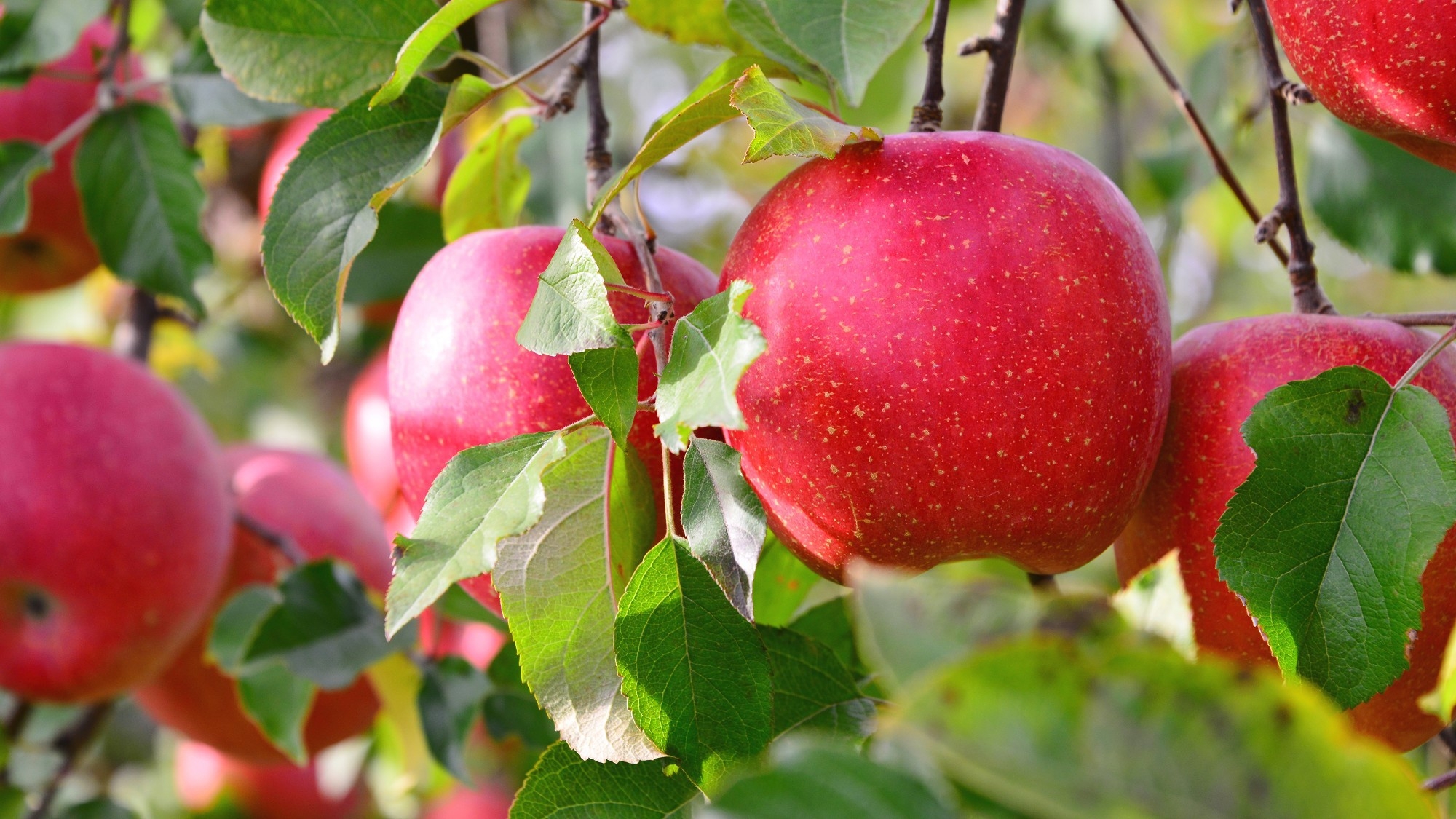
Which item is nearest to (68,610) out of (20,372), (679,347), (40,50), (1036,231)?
(20,372)

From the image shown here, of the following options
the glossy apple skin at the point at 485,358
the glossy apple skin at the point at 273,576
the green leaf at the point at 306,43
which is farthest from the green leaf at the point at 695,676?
the glossy apple skin at the point at 273,576

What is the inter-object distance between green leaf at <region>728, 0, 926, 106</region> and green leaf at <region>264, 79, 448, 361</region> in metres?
0.20

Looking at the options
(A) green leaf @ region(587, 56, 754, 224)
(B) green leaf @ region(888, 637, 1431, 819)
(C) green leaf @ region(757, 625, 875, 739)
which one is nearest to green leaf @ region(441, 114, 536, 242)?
(A) green leaf @ region(587, 56, 754, 224)

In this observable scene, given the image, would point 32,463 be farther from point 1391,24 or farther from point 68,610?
point 1391,24

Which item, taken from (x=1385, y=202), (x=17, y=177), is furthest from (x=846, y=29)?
(x=17, y=177)

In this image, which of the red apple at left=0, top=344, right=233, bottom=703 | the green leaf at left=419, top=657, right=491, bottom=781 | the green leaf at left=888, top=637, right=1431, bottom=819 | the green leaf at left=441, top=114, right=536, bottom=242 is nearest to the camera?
the green leaf at left=888, top=637, right=1431, bottom=819

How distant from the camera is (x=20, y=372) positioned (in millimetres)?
1084

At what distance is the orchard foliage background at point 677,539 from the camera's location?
27 cm

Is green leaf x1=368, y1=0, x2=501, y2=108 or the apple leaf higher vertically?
green leaf x1=368, y1=0, x2=501, y2=108

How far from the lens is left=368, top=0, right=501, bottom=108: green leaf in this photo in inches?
22.8

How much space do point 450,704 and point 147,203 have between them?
1.67 ft

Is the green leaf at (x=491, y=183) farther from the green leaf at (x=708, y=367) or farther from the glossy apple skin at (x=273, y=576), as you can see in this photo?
the glossy apple skin at (x=273, y=576)

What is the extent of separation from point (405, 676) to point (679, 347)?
0.69 metres

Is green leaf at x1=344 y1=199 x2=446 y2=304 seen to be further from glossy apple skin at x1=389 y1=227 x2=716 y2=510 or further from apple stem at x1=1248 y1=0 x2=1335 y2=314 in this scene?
apple stem at x1=1248 y1=0 x2=1335 y2=314
